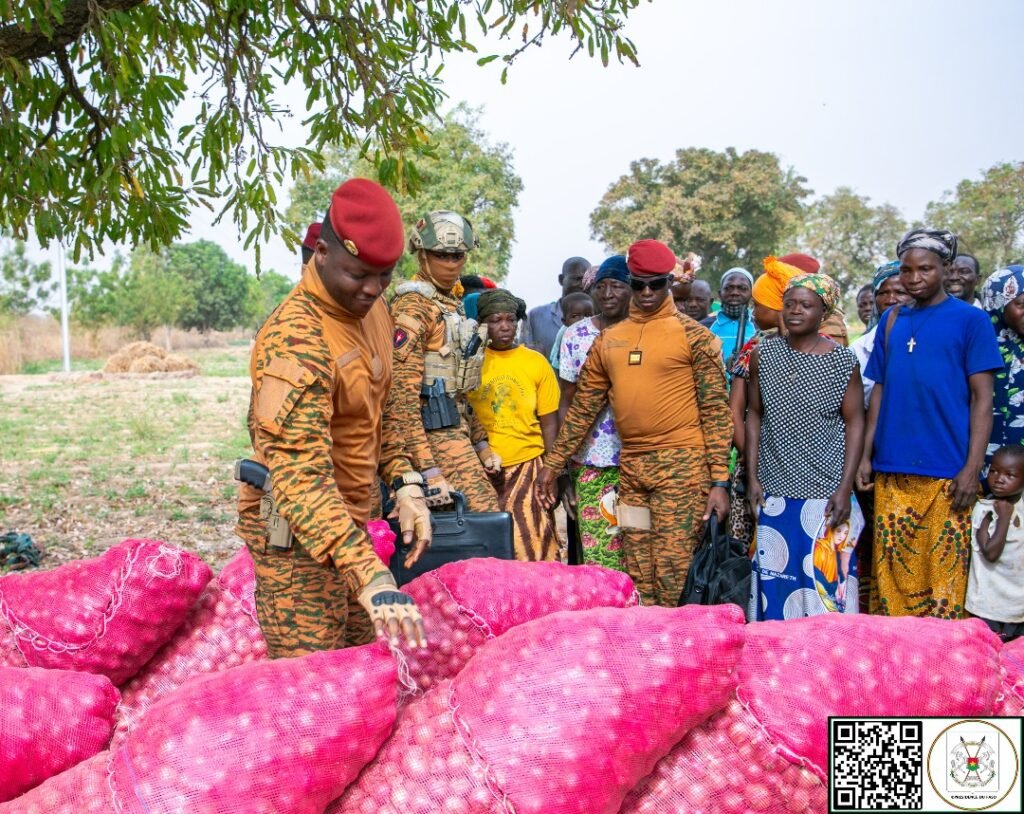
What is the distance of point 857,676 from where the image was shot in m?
2.14

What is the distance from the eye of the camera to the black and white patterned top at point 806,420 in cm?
373

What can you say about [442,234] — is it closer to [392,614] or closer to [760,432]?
[760,432]

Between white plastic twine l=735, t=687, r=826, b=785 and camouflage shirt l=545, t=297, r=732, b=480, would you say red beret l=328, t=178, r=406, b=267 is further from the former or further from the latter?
camouflage shirt l=545, t=297, r=732, b=480

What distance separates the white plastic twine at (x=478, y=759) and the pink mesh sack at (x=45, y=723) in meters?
0.90

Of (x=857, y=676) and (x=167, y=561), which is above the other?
(x=167, y=561)

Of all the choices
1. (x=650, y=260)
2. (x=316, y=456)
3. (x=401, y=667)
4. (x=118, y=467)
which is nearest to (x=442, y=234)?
(x=650, y=260)

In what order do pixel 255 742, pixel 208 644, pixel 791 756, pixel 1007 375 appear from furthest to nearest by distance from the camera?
pixel 1007 375 → pixel 208 644 → pixel 791 756 → pixel 255 742

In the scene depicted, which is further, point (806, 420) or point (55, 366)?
point (55, 366)

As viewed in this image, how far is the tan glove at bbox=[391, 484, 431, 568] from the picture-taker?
256 centimetres

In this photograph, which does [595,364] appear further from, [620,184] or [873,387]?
[620,184]

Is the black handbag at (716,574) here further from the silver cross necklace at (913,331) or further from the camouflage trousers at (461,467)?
the silver cross necklace at (913,331)

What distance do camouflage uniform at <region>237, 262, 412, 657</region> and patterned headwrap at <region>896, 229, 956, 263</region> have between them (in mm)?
2129

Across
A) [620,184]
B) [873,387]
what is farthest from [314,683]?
[620,184]

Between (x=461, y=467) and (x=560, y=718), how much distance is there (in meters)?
1.94
